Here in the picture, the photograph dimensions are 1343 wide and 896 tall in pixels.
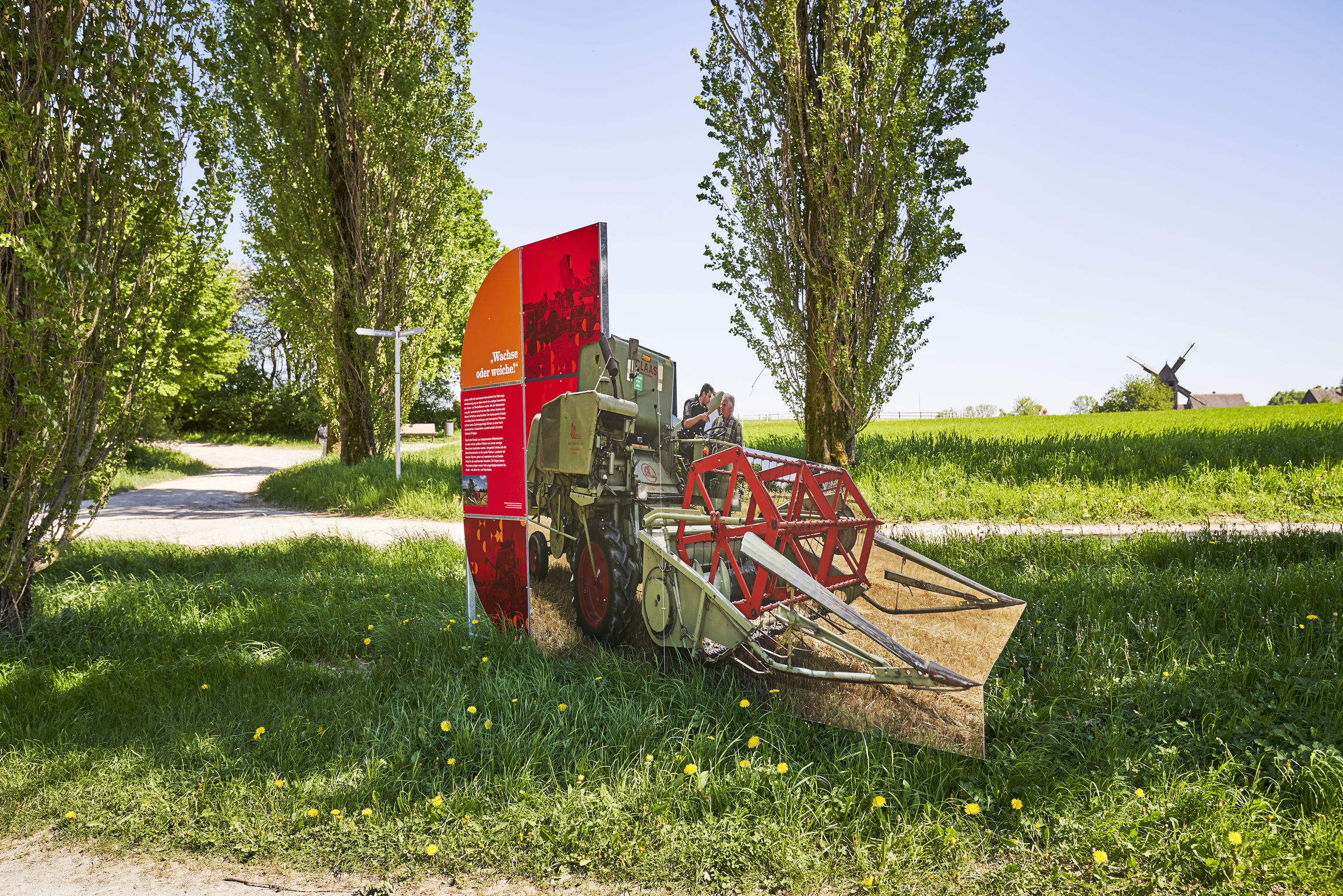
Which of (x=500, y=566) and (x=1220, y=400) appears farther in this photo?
(x=1220, y=400)

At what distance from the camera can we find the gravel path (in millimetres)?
9367

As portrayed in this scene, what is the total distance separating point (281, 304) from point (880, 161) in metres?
11.8

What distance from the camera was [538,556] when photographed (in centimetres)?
432

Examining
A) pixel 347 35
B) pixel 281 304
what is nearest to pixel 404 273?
pixel 281 304

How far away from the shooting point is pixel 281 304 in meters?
13.8

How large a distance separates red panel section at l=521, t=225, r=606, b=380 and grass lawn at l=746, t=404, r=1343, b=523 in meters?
6.43

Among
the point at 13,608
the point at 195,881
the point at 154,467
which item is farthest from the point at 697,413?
the point at 154,467

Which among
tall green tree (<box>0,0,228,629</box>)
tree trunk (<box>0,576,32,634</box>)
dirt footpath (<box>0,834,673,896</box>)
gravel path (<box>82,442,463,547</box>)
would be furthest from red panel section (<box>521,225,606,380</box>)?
gravel path (<box>82,442,463,547</box>)

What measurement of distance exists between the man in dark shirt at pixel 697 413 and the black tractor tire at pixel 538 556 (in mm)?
1184

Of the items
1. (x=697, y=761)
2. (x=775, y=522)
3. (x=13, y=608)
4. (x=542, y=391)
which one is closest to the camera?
(x=697, y=761)

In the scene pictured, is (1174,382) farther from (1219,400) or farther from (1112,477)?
(1112,477)

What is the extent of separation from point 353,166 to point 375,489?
628cm

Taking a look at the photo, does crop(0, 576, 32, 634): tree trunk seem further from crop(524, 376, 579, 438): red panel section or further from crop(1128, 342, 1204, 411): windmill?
crop(1128, 342, 1204, 411): windmill

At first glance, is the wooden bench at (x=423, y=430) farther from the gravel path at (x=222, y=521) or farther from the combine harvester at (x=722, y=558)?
the combine harvester at (x=722, y=558)
